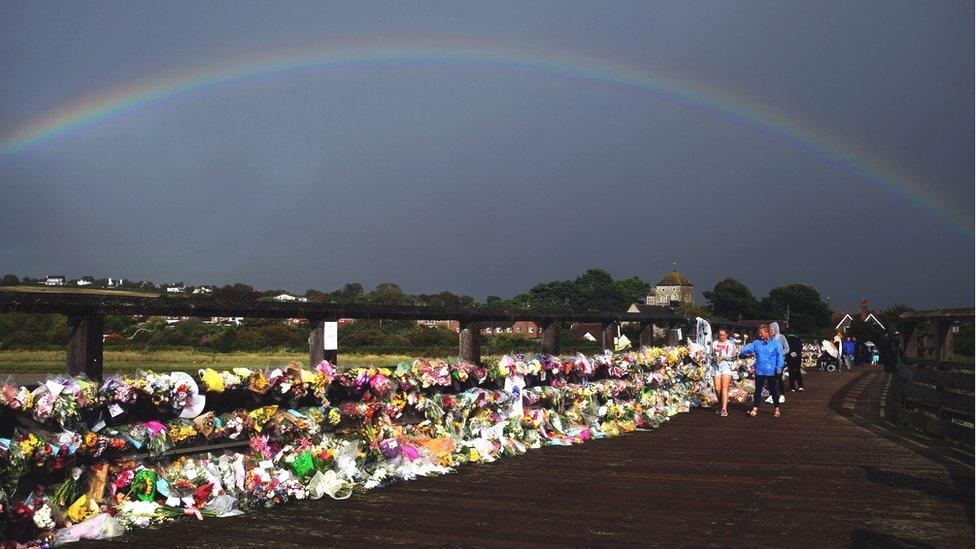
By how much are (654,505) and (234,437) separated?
3118 millimetres

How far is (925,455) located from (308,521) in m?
6.87

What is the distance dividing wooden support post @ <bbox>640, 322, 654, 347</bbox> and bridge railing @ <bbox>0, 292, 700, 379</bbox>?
4.11 meters

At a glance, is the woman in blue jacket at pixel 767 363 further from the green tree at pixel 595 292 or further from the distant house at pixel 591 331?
the green tree at pixel 595 292

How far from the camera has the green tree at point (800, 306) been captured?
534ft

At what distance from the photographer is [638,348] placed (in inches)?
618

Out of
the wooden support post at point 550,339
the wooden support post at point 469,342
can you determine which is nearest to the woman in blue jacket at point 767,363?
the wooden support post at point 550,339

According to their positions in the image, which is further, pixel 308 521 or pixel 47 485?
pixel 308 521

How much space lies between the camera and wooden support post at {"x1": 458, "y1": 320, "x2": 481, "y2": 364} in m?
10.1

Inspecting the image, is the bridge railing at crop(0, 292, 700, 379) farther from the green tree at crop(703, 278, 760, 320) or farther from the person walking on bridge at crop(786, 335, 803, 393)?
the green tree at crop(703, 278, 760, 320)

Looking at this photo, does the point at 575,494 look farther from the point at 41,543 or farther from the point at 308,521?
the point at 41,543

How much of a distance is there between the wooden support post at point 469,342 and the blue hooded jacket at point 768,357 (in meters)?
7.03

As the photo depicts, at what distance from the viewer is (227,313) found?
725 cm

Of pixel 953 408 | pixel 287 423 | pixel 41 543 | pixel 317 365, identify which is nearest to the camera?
pixel 41 543

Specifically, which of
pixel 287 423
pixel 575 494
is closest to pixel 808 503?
pixel 575 494
